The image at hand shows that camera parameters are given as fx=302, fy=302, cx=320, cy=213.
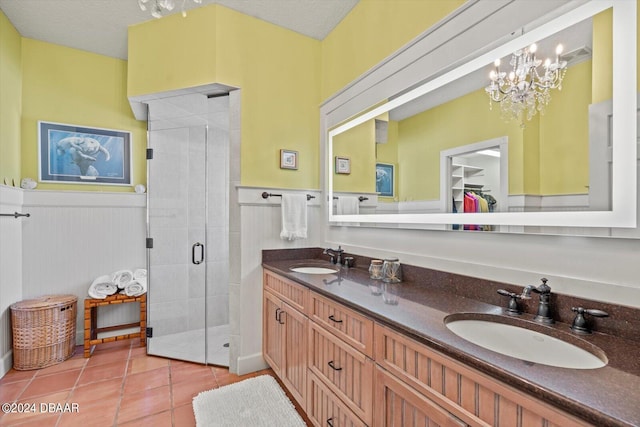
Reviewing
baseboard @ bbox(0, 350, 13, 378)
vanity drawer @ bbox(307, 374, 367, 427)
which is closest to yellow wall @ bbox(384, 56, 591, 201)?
vanity drawer @ bbox(307, 374, 367, 427)

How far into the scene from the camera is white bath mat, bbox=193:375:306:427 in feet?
5.91

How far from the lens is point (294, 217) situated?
2.54m

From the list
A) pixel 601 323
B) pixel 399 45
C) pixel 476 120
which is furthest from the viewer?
pixel 399 45

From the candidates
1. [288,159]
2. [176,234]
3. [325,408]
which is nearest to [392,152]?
[288,159]

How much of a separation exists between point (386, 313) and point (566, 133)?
94 cm

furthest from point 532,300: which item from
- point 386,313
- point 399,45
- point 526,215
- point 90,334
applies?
point 90,334

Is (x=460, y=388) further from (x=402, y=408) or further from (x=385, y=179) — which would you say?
(x=385, y=179)

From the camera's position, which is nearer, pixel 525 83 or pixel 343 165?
pixel 525 83

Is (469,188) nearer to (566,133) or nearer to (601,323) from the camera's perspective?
(566,133)

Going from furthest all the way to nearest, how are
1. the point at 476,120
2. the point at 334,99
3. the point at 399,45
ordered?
the point at 334,99, the point at 399,45, the point at 476,120

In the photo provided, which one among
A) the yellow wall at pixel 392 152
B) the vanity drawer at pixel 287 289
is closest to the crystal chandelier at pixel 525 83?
the yellow wall at pixel 392 152

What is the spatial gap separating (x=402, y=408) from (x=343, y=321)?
43 centimetres

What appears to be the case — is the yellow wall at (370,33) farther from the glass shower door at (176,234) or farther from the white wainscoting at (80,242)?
the white wainscoting at (80,242)

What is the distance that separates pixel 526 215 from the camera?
1.22 m
